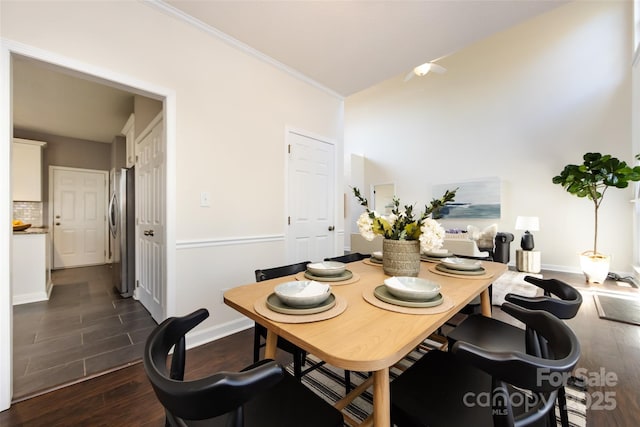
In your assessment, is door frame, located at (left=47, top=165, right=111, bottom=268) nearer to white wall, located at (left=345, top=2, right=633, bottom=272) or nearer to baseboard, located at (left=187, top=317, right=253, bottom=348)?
baseboard, located at (left=187, top=317, right=253, bottom=348)

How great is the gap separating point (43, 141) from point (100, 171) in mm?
975

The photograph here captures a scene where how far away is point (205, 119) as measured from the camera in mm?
2205

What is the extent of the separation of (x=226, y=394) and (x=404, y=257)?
3.61 ft

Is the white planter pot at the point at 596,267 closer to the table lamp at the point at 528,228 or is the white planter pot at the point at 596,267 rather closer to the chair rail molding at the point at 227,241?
the table lamp at the point at 528,228

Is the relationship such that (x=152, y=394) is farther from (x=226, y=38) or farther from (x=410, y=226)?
(x=226, y=38)

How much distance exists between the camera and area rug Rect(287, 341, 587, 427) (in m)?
1.38

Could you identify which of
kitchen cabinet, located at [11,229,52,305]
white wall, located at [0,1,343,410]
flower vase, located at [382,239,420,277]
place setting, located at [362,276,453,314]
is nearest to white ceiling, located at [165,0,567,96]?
white wall, located at [0,1,343,410]

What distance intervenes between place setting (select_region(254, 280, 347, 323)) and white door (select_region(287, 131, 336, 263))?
1.86 meters

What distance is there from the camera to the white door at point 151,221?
2.37 meters

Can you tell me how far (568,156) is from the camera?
478 centimetres

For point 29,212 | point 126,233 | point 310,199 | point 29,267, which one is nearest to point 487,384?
point 310,199

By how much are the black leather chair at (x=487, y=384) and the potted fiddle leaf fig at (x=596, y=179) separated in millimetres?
4498

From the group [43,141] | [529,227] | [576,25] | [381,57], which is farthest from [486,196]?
[43,141]

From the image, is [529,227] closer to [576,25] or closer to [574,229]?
[574,229]
